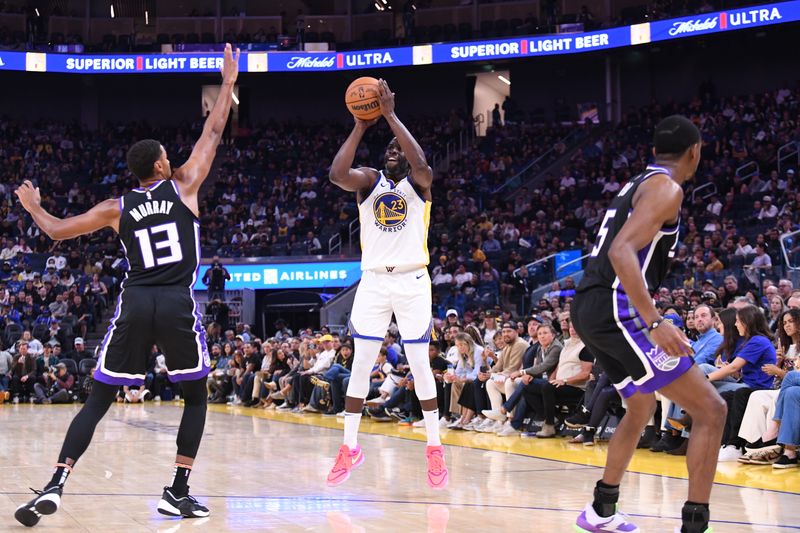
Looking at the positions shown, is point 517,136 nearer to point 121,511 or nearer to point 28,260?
point 28,260

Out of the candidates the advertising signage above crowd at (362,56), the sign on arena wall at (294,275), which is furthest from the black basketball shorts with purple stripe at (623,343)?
the advertising signage above crowd at (362,56)

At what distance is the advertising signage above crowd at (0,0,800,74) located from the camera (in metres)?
27.4

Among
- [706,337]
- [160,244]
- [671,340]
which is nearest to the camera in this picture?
[671,340]

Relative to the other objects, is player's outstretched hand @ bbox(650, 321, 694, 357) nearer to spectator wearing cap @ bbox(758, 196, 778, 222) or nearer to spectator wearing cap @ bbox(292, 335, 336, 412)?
spectator wearing cap @ bbox(292, 335, 336, 412)

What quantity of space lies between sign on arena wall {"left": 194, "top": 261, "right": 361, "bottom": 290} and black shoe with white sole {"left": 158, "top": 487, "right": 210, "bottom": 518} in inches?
785

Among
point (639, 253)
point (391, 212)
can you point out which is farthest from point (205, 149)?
point (639, 253)

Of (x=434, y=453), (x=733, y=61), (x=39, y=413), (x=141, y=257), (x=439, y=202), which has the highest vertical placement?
(x=733, y=61)

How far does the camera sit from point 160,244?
5332mm

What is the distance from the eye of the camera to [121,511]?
212 inches

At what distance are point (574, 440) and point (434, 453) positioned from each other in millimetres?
3783

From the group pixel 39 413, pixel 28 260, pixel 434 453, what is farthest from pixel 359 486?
pixel 28 260

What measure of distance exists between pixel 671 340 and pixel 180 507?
9.06 feet

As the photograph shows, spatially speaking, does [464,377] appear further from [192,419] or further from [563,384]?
[192,419]

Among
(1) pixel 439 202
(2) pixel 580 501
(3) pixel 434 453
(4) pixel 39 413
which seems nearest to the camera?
(2) pixel 580 501
